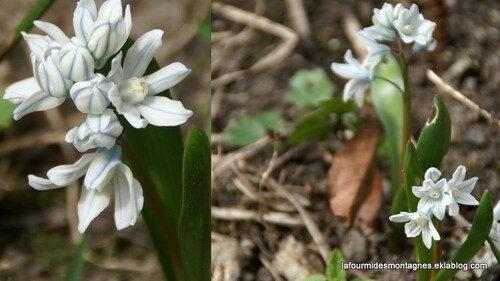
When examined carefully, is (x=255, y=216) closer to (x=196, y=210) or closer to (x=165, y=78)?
(x=196, y=210)

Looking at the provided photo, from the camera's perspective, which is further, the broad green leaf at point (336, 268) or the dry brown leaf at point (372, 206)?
the dry brown leaf at point (372, 206)

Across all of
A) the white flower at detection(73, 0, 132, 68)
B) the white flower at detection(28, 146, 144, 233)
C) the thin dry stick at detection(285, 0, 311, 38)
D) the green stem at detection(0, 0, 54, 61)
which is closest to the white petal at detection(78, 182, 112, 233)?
the white flower at detection(28, 146, 144, 233)

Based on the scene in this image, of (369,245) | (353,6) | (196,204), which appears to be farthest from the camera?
(353,6)

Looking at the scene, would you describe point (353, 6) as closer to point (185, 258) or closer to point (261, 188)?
point (261, 188)

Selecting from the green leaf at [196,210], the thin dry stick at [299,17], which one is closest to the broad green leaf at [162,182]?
the green leaf at [196,210]

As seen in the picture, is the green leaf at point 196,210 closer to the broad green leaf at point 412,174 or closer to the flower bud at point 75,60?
the flower bud at point 75,60

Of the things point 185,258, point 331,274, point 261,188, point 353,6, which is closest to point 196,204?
point 185,258

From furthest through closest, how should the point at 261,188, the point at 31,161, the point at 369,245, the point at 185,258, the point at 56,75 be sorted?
the point at 31,161 → the point at 261,188 → the point at 369,245 → the point at 185,258 → the point at 56,75
